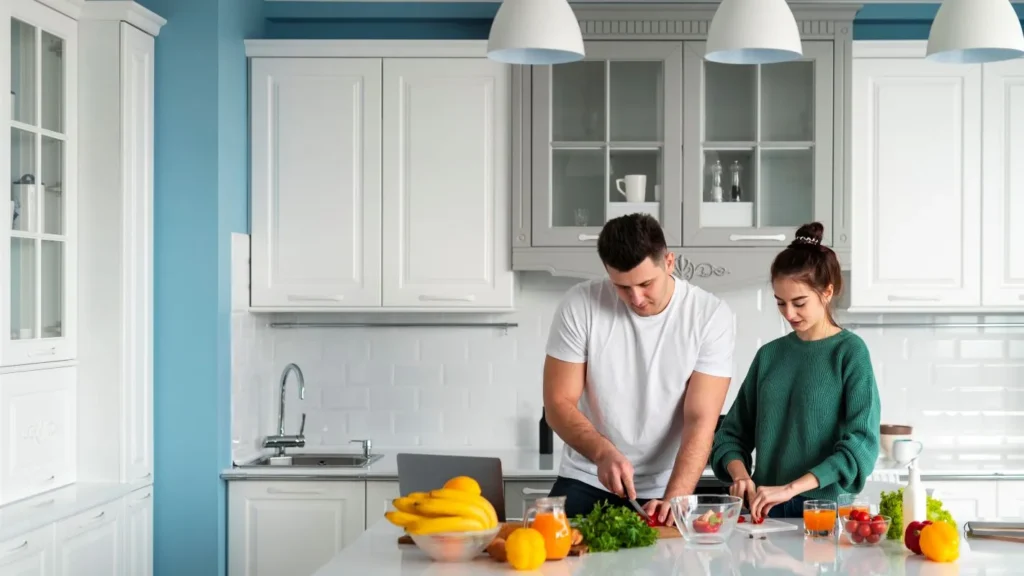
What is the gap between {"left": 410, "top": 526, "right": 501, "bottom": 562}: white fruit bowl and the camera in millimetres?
2287

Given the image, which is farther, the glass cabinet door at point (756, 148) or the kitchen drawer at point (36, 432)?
the glass cabinet door at point (756, 148)

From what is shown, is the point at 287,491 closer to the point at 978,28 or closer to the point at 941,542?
the point at 941,542

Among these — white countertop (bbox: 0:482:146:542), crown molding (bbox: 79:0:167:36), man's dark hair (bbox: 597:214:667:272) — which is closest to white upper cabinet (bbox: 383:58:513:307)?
crown molding (bbox: 79:0:167:36)

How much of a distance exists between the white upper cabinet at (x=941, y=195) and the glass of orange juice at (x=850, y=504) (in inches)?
78.7

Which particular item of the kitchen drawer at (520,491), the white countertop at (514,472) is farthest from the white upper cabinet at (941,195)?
the kitchen drawer at (520,491)

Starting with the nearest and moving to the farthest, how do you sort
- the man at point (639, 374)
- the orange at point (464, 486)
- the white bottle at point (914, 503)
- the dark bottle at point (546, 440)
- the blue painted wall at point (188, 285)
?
the orange at point (464, 486) → the white bottle at point (914, 503) → the man at point (639, 374) → the blue painted wall at point (188, 285) → the dark bottle at point (546, 440)

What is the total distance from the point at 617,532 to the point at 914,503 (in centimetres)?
67

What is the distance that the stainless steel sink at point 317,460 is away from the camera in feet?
14.5

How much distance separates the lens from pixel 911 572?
7.31ft

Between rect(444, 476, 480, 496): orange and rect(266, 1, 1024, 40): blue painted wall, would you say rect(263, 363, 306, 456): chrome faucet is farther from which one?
rect(444, 476, 480, 496): orange

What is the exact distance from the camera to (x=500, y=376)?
4.80 metres

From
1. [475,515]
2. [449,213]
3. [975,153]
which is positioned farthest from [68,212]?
[975,153]

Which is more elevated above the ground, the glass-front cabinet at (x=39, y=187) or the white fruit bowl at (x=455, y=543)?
the glass-front cabinet at (x=39, y=187)

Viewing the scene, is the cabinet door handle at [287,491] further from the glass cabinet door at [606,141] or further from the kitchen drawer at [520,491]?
the glass cabinet door at [606,141]
